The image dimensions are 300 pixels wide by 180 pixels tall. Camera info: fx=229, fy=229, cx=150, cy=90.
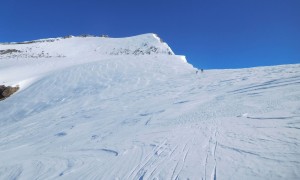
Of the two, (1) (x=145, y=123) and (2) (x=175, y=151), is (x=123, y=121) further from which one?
(2) (x=175, y=151)

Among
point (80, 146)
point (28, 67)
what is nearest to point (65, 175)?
point (80, 146)

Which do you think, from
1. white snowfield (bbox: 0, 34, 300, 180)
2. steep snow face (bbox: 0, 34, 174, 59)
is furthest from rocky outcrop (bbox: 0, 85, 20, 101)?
steep snow face (bbox: 0, 34, 174, 59)

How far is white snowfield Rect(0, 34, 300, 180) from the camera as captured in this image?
3396mm

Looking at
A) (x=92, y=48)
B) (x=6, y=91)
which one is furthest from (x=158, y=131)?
(x=92, y=48)

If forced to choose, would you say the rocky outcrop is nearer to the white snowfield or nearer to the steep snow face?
the white snowfield

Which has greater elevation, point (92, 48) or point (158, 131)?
point (92, 48)

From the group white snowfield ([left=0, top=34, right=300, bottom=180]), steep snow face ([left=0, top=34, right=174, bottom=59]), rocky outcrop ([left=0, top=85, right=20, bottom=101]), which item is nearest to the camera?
white snowfield ([left=0, top=34, right=300, bottom=180])

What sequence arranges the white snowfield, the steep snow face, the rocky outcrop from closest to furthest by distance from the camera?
the white snowfield, the rocky outcrop, the steep snow face

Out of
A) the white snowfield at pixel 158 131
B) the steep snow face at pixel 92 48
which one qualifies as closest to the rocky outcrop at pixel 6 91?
the white snowfield at pixel 158 131

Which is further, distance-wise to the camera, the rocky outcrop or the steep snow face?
the steep snow face

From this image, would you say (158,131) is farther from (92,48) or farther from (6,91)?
(92,48)

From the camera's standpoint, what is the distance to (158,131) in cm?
511

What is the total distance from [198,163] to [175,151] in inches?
24.6

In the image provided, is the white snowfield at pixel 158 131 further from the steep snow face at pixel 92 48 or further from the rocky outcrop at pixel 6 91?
the steep snow face at pixel 92 48
